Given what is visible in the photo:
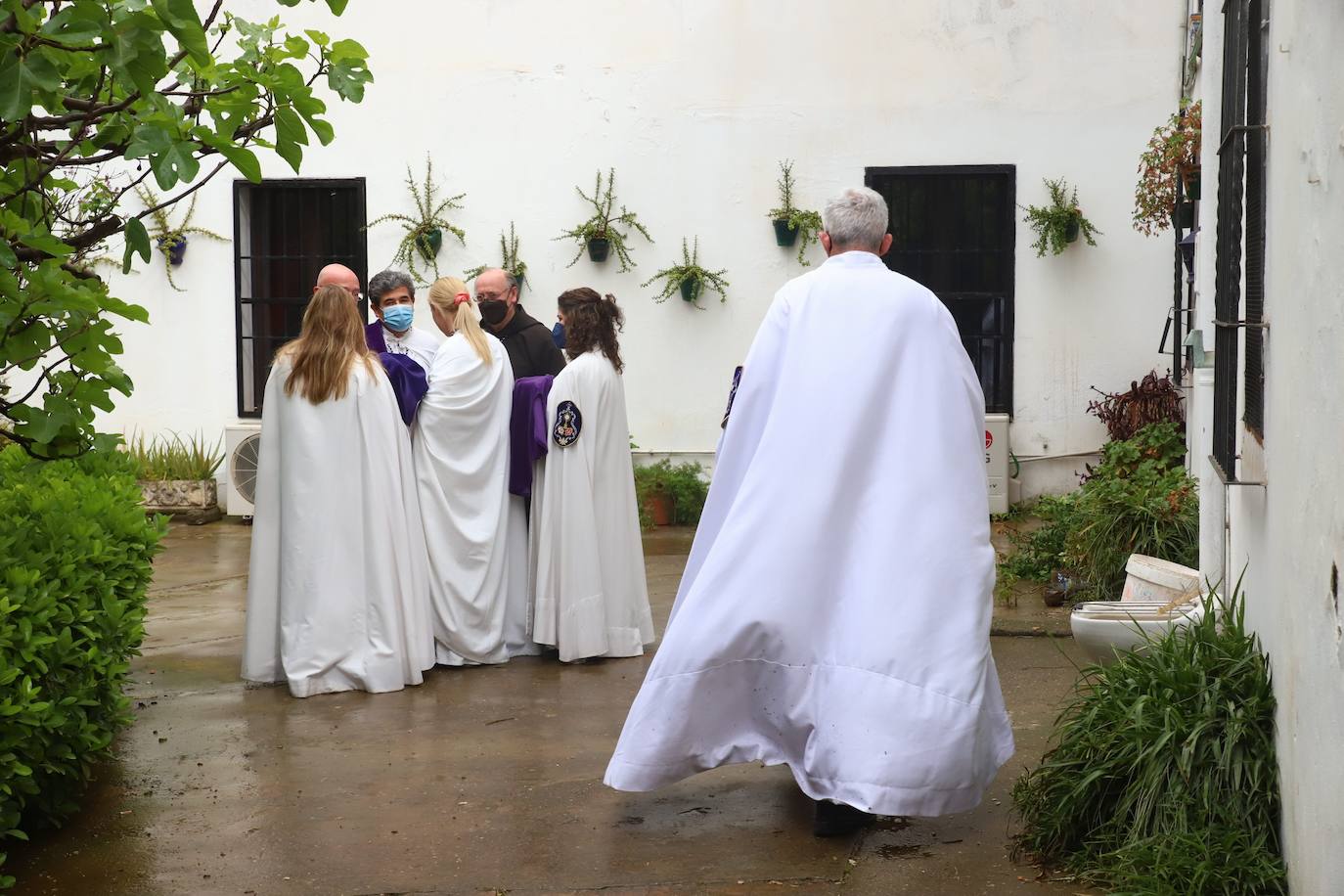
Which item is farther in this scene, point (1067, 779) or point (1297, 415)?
point (1067, 779)

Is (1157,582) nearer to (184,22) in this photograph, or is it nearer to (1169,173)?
(184,22)

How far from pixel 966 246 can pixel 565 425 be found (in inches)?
226

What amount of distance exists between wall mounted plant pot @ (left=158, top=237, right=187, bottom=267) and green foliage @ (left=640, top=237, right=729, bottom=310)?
3911 mm

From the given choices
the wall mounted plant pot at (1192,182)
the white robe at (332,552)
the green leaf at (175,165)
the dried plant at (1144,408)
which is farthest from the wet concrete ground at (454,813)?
the dried plant at (1144,408)

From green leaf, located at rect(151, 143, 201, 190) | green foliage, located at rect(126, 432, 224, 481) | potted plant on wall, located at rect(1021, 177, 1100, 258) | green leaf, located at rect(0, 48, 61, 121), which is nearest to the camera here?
green leaf, located at rect(0, 48, 61, 121)

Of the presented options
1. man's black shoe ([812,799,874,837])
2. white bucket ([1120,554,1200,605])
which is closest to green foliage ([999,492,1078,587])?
white bucket ([1120,554,1200,605])

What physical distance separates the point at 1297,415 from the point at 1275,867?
108cm

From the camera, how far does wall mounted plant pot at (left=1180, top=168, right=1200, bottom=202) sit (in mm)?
8742

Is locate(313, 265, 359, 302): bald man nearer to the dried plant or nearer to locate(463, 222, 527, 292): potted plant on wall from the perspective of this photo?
locate(463, 222, 527, 292): potted plant on wall

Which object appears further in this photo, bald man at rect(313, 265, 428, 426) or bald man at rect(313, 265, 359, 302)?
bald man at rect(313, 265, 428, 426)

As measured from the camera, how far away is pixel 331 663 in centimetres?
678

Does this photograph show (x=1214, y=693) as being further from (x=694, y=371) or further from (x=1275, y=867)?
(x=694, y=371)

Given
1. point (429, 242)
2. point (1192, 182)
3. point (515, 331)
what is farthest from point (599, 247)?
point (1192, 182)

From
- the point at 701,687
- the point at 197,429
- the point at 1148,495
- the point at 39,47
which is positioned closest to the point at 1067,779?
the point at 701,687
